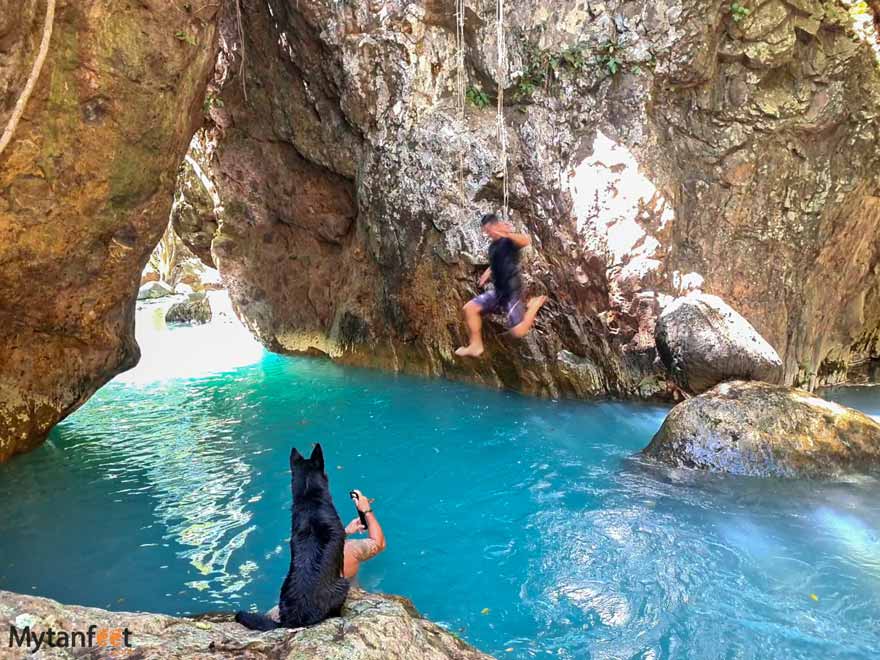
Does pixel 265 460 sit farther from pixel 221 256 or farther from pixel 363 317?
pixel 221 256

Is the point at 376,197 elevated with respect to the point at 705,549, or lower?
elevated

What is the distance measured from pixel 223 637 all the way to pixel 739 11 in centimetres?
1142

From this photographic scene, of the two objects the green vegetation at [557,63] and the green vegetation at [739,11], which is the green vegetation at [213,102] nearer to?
the green vegetation at [557,63]

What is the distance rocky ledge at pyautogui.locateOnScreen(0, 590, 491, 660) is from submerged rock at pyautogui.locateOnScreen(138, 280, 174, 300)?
31466 mm

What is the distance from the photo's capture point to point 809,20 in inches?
380

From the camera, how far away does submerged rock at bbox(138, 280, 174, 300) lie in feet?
101

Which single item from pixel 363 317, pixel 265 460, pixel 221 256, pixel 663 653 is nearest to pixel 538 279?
pixel 363 317

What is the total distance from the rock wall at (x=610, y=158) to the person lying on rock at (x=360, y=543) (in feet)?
19.9

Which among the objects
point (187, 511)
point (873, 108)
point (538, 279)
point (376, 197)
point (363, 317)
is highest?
point (873, 108)

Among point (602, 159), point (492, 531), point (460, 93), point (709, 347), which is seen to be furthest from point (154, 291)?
point (492, 531)

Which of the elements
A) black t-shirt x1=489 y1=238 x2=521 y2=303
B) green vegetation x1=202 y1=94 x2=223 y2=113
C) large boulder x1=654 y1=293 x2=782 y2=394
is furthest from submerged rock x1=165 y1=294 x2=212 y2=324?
large boulder x1=654 y1=293 x2=782 y2=394

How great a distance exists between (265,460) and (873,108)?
38.3 ft

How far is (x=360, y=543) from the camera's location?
458 cm

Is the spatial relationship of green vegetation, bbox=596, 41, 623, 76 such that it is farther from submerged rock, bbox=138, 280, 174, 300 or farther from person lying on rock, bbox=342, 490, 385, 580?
submerged rock, bbox=138, 280, 174, 300
